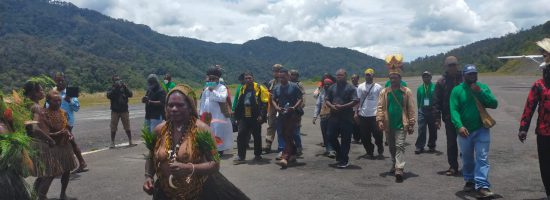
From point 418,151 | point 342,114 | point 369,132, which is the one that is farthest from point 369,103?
point 418,151

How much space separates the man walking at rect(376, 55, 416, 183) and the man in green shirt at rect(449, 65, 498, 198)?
1159 mm

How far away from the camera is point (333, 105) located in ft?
28.3

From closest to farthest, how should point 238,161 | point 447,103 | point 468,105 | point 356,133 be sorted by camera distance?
1. point 468,105
2. point 447,103
3. point 238,161
4. point 356,133

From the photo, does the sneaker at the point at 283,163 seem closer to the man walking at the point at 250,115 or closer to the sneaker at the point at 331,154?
the man walking at the point at 250,115

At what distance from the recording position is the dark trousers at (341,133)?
8508 mm

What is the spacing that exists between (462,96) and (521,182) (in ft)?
5.89

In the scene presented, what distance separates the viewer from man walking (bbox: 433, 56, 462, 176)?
24.8 feet

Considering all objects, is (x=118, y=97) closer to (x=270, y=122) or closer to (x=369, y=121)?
(x=270, y=122)

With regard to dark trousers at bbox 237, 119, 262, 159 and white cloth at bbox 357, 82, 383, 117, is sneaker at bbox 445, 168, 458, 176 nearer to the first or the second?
white cloth at bbox 357, 82, 383, 117

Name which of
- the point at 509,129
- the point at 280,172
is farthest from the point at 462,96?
the point at 509,129

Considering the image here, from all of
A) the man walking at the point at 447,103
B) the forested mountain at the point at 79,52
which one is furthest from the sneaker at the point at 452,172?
the forested mountain at the point at 79,52

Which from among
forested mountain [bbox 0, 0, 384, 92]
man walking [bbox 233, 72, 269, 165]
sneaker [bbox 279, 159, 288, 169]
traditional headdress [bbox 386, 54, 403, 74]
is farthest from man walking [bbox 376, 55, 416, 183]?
forested mountain [bbox 0, 0, 384, 92]

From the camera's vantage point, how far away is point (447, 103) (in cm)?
792

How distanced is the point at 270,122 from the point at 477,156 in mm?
4863
